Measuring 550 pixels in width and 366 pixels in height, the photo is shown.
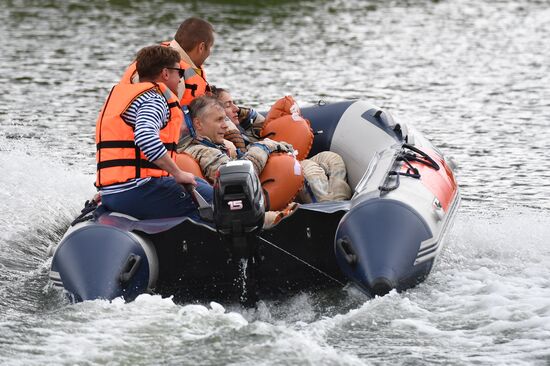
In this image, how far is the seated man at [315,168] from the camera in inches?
226

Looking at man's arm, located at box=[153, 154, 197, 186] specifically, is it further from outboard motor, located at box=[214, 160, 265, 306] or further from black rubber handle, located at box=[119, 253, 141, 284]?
black rubber handle, located at box=[119, 253, 141, 284]

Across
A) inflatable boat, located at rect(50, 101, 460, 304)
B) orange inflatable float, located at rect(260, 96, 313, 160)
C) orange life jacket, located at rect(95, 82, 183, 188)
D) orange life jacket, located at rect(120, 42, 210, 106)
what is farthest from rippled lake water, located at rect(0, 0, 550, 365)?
orange life jacket, located at rect(120, 42, 210, 106)

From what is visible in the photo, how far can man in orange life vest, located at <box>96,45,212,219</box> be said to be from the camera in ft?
15.9

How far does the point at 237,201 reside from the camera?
457 cm

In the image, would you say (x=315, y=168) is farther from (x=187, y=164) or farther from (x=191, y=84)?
(x=187, y=164)

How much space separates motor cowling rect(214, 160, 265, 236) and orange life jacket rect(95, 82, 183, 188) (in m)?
0.46

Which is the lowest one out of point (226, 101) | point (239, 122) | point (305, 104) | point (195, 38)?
point (305, 104)

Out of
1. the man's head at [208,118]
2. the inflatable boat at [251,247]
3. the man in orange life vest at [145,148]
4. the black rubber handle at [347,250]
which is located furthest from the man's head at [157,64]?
the black rubber handle at [347,250]

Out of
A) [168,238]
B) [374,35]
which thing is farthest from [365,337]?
[374,35]

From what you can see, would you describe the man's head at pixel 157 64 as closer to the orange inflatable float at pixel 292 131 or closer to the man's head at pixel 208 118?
the man's head at pixel 208 118

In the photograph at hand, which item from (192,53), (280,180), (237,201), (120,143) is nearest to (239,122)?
(192,53)

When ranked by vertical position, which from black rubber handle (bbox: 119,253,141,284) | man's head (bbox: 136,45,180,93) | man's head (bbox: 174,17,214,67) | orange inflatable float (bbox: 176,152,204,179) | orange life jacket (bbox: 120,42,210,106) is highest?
man's head (bbox: 136,45,180,93)

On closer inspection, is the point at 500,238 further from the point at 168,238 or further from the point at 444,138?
the point at 444,138

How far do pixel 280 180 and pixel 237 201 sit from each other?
35.0 inches
